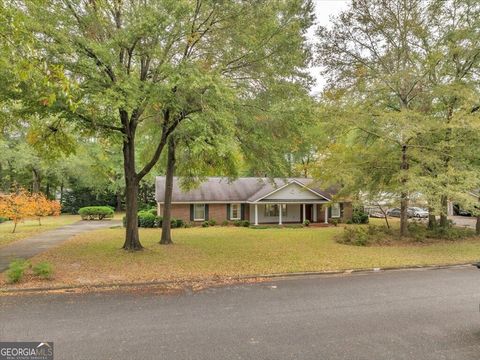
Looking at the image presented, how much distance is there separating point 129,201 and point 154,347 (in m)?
9.69

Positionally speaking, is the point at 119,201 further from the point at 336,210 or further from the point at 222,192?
the point at 336,210

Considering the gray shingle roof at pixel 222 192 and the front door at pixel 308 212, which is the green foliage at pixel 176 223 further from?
the front door at pixel 308 212

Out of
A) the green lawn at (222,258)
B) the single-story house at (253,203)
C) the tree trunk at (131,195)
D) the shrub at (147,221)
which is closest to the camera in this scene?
the green lawn at (222,258)

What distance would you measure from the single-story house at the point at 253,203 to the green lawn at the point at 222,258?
402 inches

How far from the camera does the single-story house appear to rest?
28047 millimetres

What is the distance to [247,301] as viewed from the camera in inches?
299

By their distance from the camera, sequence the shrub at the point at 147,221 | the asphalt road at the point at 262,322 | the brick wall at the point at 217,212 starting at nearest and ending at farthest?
the asphalt road at the point at 262,322
the shrub at the point at 147,221
the brick wall at the point at 217,212

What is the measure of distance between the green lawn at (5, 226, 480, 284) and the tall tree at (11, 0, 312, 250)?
3818mm

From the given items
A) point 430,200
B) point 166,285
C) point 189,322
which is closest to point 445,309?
point 189,322

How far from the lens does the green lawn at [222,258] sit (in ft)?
33.8

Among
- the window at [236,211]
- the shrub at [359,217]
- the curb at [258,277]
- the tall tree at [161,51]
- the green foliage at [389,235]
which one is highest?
the tall tree at [161,51]

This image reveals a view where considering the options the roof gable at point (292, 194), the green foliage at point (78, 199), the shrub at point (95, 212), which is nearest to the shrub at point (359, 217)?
the roof gable at point (292, 194)

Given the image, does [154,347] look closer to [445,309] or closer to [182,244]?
[445,309]

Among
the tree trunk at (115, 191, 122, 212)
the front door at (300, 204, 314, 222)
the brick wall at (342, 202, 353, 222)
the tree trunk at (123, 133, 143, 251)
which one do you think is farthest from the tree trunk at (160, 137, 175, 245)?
the tree trunk at (115, 191, 122, 212)
